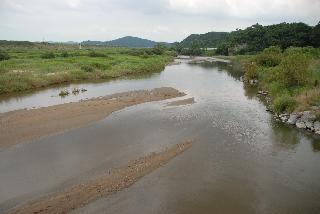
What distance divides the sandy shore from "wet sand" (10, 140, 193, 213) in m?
8.10

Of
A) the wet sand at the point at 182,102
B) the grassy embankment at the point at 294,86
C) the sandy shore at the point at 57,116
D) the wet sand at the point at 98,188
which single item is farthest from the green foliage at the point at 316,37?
the wet sand at the point at 98,188

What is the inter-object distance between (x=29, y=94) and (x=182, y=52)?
365ft

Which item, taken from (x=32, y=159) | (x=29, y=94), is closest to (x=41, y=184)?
(x=32, y=159)

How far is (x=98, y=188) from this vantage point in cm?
1478

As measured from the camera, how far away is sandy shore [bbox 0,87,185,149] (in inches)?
894

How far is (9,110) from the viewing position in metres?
30.8

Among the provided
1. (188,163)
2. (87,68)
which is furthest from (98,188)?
(87,68)

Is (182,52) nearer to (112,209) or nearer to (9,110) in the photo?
(9,110)

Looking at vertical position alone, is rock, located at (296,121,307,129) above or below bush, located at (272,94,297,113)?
below

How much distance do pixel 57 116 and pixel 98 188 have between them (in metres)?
14.0

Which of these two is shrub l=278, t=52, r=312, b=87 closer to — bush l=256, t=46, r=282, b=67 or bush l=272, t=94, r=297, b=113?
bush l=272, t=94, r=297, b=113

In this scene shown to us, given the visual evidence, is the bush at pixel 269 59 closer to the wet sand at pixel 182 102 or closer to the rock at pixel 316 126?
the wet sand at pixel 182 102

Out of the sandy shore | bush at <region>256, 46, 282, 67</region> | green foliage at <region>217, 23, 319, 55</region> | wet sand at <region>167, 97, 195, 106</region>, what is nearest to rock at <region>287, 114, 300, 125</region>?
wet sand at <region>167, 97, 195, 106</region>

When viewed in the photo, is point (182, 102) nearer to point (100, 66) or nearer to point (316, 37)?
point (100, 66)
